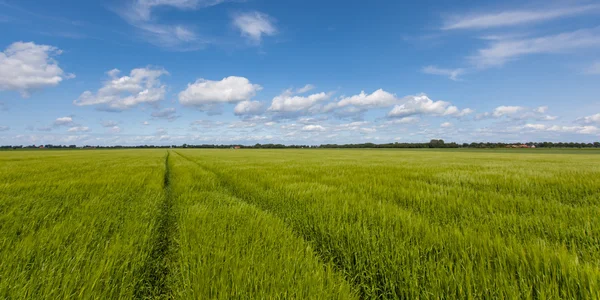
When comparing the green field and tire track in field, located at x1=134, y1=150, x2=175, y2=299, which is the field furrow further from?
tire track in field, located at x1=134, y1=150, x2=175, y2=299

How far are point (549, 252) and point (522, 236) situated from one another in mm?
832

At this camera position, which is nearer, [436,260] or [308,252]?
[436,260]

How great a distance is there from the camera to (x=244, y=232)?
3.09m

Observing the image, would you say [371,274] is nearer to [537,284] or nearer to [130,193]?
[537,284]

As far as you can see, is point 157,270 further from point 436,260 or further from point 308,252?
point 436,260

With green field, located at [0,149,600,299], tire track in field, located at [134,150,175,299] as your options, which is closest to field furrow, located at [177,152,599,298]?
green field, located at [0,149,600,299]

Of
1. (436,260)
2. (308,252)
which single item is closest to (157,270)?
(308,252)

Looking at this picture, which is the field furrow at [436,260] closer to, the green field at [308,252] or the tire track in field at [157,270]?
the green field at [308,252]

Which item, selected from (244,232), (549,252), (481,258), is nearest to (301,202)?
(244,232)

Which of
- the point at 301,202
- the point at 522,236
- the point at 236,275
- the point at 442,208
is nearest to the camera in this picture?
the point at 236,275

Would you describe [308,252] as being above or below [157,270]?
above

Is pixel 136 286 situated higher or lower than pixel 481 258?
lower

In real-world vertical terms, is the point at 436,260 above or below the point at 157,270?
above

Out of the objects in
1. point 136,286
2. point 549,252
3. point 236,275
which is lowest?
point 136,286
